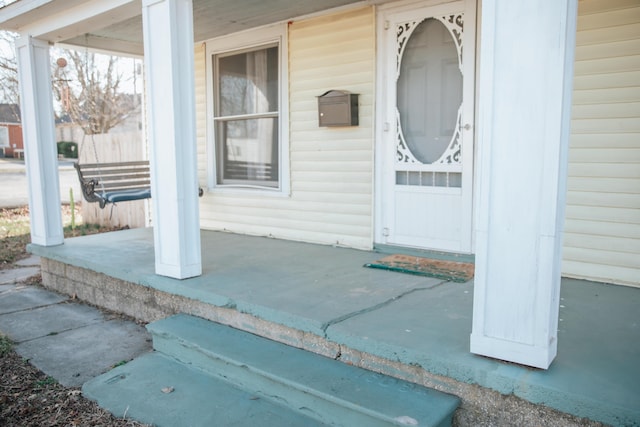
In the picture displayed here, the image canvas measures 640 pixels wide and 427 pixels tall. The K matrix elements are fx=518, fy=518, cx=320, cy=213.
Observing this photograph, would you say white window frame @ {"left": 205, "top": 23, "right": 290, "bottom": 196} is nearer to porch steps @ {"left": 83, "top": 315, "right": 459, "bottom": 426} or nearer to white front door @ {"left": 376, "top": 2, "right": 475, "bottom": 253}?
white front door @ {"left": 376, "top": 2, "right": 475, "bottom": 253}

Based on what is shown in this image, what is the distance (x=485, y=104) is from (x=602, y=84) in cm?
175

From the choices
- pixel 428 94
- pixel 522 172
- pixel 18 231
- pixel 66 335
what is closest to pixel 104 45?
pixel 66 335

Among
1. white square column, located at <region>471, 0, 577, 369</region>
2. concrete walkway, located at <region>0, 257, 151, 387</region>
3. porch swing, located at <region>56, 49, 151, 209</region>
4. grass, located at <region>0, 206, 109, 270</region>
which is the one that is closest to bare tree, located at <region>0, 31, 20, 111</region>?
grass, located at <region>0, 206, 109, 270</region>

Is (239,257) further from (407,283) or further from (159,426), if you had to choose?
(159,426)

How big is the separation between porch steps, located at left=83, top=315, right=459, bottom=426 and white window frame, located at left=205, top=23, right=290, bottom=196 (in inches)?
90.7

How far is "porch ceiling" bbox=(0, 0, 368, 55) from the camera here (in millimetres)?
4227

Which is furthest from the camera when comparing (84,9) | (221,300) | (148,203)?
(148,203)

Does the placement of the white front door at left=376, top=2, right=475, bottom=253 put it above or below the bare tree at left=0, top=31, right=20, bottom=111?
below

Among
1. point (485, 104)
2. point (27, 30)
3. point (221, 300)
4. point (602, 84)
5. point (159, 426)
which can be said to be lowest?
point (159, 426)

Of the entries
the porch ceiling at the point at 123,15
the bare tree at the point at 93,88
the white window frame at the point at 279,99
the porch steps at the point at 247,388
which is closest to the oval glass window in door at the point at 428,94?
the porch ceiling at the point at 123,15

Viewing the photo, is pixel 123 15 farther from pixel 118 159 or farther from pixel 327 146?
pixel 118 159

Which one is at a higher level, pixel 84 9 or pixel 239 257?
pixel 84 9

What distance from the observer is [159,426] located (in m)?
2.46

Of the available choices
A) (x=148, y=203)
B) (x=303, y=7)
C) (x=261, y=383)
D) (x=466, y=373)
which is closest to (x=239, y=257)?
(x=261, y=383)
